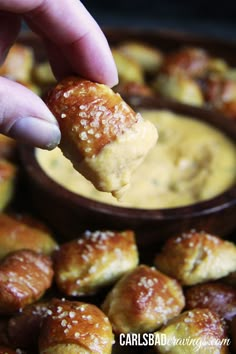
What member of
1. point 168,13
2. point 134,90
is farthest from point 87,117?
point 168,13

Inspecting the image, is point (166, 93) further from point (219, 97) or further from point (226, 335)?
point (226, 335)

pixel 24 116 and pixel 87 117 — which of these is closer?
pixel 24 116

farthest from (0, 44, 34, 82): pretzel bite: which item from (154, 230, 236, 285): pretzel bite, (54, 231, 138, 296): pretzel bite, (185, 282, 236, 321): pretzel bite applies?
(185, 282, 236, 321): pretzel bite

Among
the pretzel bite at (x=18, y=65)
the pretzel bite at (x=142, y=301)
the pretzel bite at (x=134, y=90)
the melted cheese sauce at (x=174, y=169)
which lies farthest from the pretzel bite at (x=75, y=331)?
the pretzel bite at (x=18, y=65)

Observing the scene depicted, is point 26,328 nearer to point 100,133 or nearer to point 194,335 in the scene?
point 194,335

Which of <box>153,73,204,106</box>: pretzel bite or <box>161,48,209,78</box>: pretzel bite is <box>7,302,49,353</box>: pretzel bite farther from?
<box>161,48,209,78</box>: pretzel bite
